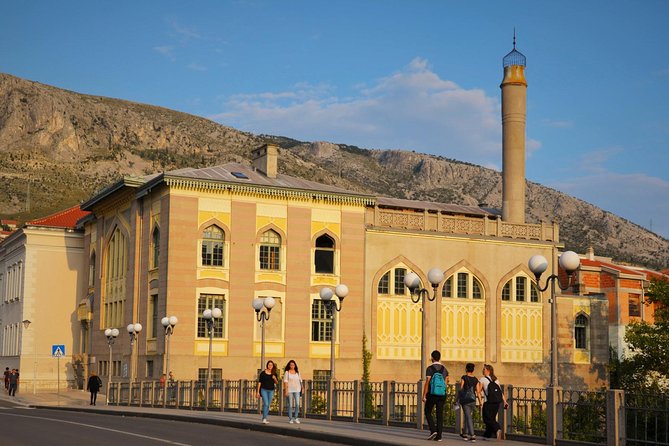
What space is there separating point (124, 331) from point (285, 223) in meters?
11.3

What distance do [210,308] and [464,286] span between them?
15391mm

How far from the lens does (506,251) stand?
58.2m

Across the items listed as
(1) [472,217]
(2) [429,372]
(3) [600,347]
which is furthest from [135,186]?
(2) [429,372]

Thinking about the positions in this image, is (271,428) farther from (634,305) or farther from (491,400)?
(634,305)

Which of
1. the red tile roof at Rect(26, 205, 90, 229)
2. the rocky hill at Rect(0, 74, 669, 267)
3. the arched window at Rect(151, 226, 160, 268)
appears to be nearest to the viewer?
the arched window at Rect(151, 226, 160, 268)

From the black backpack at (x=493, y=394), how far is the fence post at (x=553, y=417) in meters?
1.28

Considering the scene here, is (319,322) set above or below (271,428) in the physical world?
above

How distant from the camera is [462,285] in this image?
5694cm

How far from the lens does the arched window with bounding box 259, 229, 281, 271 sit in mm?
51969

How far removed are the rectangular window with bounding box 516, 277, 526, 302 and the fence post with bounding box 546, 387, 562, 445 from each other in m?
38.5

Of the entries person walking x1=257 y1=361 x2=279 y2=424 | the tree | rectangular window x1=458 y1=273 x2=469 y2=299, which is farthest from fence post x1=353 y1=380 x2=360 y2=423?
the tree

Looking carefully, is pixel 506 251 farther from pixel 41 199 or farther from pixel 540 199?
pixel 540 199

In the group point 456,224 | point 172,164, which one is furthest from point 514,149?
point 172,164

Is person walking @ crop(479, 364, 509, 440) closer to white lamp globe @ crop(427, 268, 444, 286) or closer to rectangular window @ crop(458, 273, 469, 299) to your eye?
white lamp globe @ crop(427, 268, 444, 286)
